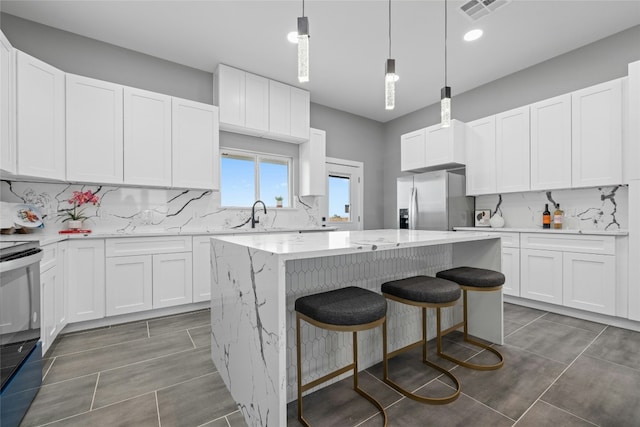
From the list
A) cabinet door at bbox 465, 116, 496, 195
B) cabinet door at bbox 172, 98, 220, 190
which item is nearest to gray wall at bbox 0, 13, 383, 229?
cabinet door at bbox 172, 98, 220, 190

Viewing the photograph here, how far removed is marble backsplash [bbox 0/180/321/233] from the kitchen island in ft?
6.26

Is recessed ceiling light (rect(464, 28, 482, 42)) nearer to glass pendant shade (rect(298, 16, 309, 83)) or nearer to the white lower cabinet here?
glass pendant shade (rect(298, 16, 309, 83))

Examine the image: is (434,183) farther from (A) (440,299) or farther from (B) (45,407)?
(B) (45,407)

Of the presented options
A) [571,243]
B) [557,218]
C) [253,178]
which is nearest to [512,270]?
[571,243]

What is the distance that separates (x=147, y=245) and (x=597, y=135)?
A: 4.70m

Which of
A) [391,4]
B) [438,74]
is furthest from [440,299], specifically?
[438,74]

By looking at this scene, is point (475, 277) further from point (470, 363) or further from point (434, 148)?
point (434, 148)

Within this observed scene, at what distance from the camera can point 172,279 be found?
118 inches

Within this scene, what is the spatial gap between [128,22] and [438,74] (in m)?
3.68

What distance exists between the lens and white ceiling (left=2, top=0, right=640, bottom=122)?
2.65 metres

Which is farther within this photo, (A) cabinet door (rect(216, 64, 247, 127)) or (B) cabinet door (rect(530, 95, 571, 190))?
(A) cabinet door (rect(216, 64, 247, 127))

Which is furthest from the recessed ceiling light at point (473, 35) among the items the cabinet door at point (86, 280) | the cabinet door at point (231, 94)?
the cabinet door at point (86, 280)

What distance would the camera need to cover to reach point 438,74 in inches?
153

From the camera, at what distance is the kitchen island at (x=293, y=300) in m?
1.19
